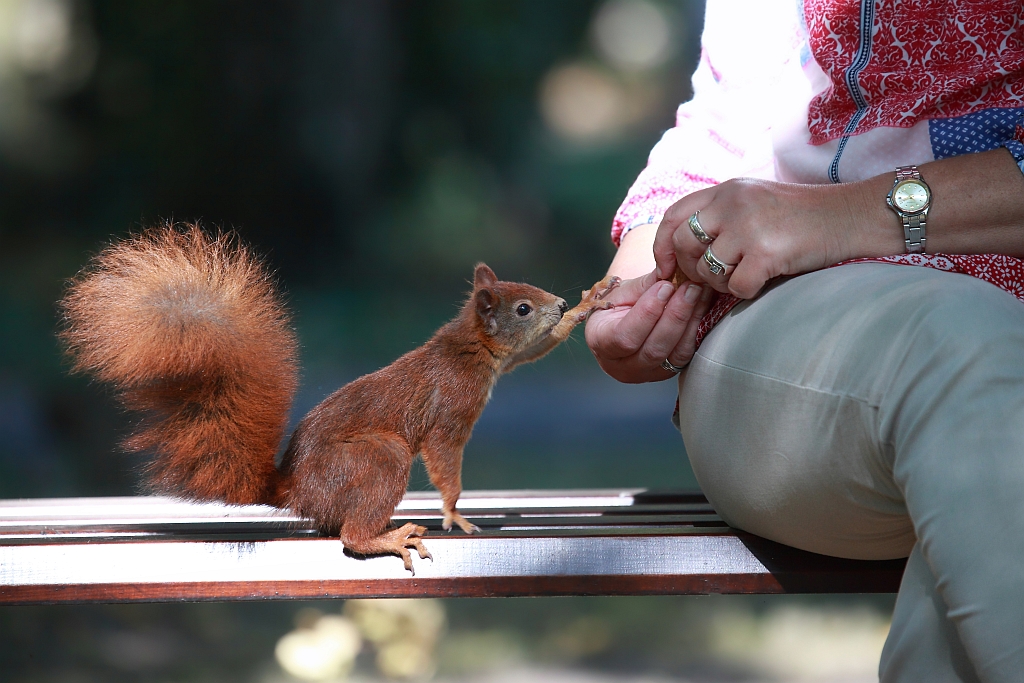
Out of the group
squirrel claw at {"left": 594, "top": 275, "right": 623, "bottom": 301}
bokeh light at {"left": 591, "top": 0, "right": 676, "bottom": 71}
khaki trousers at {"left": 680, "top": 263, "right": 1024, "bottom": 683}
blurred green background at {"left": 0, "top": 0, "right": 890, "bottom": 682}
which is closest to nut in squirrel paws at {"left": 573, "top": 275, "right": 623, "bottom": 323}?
squirrel claw at {"left": 594, "top": 275, "right": 623, "bottom": 301}

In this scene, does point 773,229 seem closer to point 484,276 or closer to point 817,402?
point 817,402

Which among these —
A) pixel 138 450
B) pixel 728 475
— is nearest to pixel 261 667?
pixel 138 450

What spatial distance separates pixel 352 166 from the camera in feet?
10.1

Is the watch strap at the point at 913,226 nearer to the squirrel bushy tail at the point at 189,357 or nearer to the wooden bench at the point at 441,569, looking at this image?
the wooden bench at the point at 441,569

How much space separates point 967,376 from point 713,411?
0.70 ft

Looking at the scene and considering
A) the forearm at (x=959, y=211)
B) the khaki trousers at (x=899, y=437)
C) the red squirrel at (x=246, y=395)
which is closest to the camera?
the khaki trousers at (x=899, y=437)

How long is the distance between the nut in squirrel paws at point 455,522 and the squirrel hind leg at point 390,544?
7 cm

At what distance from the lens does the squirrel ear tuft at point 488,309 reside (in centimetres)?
92

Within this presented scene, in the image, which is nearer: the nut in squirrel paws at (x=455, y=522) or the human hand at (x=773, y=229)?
the human hand at (x=773, y=229)

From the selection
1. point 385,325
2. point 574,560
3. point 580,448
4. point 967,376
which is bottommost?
point 580,448

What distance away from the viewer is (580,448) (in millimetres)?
2902

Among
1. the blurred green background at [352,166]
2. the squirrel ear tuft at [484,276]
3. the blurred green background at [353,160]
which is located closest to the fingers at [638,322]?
the squirrel ear tuft at [484,276]

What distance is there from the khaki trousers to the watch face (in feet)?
0.21

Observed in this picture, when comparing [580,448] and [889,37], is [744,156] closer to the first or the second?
[889,37]
